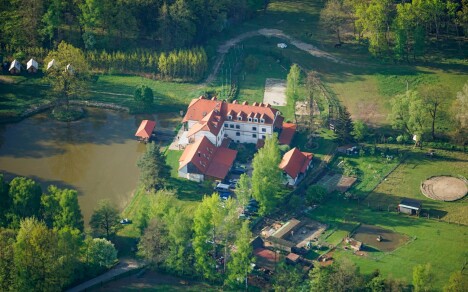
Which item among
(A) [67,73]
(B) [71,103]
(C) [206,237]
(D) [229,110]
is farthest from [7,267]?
(B) [71,103]

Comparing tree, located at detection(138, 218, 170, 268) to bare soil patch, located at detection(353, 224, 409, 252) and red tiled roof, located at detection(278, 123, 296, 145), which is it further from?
red tiled roof, located at detection(278, 123, 296, 145)

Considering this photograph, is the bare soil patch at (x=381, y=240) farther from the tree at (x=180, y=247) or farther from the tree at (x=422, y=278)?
the tree at (x=180, y=247)

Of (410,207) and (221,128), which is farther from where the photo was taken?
(221,128)

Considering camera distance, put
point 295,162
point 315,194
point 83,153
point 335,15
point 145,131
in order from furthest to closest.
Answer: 1. point 335,15
2. point 145,131
3. point 83,153
4. point 295,162
5. point 315,194

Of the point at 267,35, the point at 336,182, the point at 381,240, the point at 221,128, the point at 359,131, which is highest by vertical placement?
the point at 267,35

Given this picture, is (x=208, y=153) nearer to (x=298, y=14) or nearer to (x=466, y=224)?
(x=466, y=224)

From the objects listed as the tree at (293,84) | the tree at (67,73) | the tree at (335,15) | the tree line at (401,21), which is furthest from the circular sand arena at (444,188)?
the tree at (67,73)

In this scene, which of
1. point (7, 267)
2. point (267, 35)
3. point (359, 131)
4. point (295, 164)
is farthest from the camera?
point (267, 35)

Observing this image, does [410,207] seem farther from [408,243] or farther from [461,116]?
[461,116]
